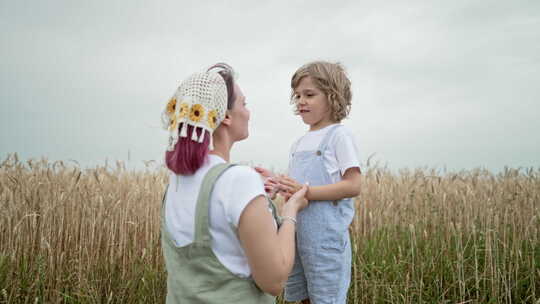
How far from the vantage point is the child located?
1.90 meters

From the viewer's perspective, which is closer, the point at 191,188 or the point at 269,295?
the point at 191,188

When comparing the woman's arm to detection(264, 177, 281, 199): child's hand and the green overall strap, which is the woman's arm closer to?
the green overall strap

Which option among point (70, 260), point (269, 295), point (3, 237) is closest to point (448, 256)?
point (269, 295)

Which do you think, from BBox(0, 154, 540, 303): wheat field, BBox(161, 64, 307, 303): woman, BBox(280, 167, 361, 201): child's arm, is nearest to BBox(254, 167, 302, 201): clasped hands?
BBox(280, 167, 361, 201): child's arm

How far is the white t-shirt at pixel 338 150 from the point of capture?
1931 millimetres

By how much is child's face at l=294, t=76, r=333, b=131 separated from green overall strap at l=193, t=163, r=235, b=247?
99 centimetres

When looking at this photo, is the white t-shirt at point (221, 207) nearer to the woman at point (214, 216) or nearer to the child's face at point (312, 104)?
the woman at point (214, 216)

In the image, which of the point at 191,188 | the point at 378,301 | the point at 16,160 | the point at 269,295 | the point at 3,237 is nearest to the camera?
the point at 191,188

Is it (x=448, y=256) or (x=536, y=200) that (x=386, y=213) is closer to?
(x=448, y=256)

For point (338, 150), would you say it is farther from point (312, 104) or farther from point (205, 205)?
point (205, 205)

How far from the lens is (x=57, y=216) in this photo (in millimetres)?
3617

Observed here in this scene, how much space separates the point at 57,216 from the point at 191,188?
10.0 feet

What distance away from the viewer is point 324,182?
6.59ft

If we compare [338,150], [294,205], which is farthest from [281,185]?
[338,150]
